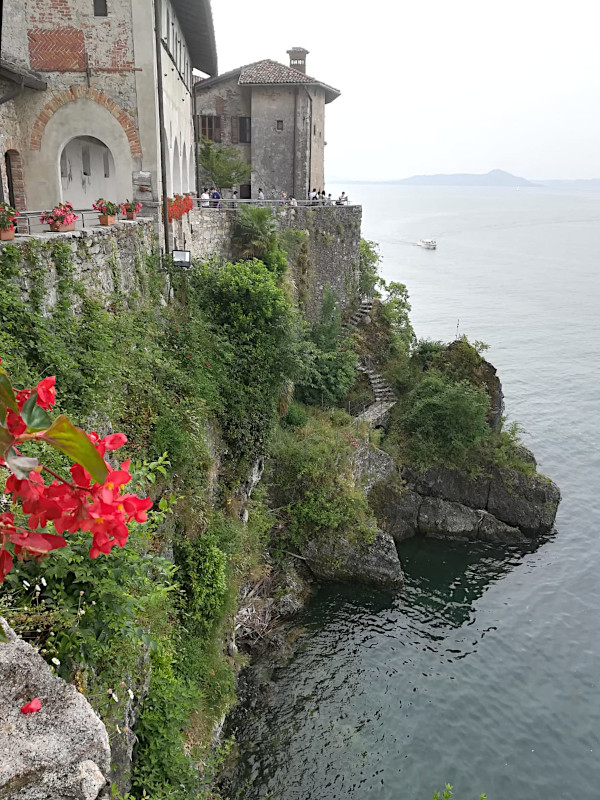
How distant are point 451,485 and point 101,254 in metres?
19.3

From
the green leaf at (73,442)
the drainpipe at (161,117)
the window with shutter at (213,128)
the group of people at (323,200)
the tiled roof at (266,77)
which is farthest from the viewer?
the window with shutter at (213,128)

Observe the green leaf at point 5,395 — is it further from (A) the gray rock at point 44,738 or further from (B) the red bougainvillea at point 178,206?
(B) the red bougainvillea at point 178,206

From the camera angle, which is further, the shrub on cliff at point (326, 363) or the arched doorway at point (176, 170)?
the shrub on cliff at point (326, 363)

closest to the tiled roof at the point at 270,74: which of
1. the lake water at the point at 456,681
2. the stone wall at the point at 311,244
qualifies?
the stone wall at the point at 311,244

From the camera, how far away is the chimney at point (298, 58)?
38.1 metres

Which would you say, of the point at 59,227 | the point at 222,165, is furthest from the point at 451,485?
the point at 222,165

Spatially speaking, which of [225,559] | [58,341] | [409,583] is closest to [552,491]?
[409,583]

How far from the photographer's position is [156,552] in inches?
437

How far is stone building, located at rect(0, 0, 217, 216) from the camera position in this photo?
661 inches

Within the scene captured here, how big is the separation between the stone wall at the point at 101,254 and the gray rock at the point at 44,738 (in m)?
7.21

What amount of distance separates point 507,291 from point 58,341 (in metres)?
72.3

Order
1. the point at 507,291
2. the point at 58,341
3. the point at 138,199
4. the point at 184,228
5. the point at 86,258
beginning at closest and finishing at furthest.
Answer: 1. the point at 58,341
2. the point at 86,258
3. the point at 138,199
4. the point at 184,228
5. the point at 507,291

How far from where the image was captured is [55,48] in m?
17.0

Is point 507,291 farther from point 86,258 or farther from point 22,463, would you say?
point 22,463
